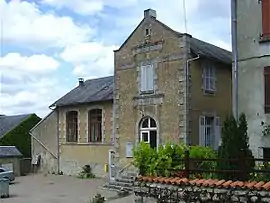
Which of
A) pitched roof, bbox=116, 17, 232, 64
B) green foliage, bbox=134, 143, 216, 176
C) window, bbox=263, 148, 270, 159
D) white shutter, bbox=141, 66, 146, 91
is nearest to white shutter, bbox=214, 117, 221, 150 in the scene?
pitched roof, bbox=116, 17, 232, 64

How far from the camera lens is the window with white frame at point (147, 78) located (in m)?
22.9

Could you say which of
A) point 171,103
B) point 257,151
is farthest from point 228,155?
point 171,103

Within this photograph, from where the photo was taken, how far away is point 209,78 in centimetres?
2277

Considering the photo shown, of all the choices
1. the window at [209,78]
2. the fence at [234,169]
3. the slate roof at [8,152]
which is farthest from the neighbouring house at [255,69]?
the slate roof at [8,152]

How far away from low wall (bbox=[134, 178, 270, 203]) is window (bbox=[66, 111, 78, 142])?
18.3 metres

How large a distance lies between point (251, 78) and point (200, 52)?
6.03 m

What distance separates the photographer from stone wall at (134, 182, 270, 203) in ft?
32.9

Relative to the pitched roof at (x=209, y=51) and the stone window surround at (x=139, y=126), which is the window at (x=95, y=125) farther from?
the pitched roof at (x=209, y=51)

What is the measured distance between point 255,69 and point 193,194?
695cm

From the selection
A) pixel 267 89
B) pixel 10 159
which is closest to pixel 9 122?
pixel 10 159

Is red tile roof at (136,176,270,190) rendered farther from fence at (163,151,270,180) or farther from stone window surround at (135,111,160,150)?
stone window surround at (135,111,160,150)

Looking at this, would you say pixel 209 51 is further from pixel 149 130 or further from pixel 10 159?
pixel 10 159

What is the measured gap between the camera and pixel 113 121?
85.0 ft

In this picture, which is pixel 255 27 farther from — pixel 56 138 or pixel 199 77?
pixel 56 138
